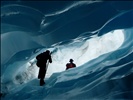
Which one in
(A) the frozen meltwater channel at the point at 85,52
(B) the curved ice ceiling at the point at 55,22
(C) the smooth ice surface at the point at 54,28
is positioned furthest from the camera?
(A) the frozen meltwater channel at the point at 85,52

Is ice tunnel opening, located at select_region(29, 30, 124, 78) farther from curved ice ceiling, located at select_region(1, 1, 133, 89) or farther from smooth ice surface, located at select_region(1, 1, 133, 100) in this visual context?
curved ice ceiling, located at select_region(1, 1, 133, 89)

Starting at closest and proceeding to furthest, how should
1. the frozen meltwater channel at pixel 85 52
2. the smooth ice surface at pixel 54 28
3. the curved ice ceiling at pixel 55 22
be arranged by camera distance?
1. the smooth ice surface at pixel 54 28
2. the curved ice ceiling at pixel 55 22
3. the frozen meltwater channel at pixel 85 52

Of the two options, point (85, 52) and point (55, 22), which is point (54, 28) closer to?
point (55, 22)

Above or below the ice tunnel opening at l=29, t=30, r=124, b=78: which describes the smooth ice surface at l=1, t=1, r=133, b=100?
below

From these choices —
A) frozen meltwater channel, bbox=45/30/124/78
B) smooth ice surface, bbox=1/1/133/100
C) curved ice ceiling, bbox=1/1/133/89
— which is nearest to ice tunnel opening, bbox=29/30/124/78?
frozen meltwater channel, bbox=45/30/124/78

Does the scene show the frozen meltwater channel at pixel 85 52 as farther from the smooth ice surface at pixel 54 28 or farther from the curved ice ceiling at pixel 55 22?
the curved ice ceiling at pixel 55 22

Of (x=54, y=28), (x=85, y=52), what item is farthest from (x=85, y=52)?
(x=54, y=28)

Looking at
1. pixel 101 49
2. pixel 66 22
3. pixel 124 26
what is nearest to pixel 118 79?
pixel 124 26

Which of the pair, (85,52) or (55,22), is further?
(85,52)

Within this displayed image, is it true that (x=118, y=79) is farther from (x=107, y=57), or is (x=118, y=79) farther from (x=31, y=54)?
(x=31, y=54)

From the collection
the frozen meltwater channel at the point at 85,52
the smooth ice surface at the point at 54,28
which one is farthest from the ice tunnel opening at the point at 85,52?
the smooth ice surface at the point at 54,28

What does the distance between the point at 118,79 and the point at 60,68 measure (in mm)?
16612

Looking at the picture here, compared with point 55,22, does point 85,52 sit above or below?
above

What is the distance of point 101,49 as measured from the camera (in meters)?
26.5
